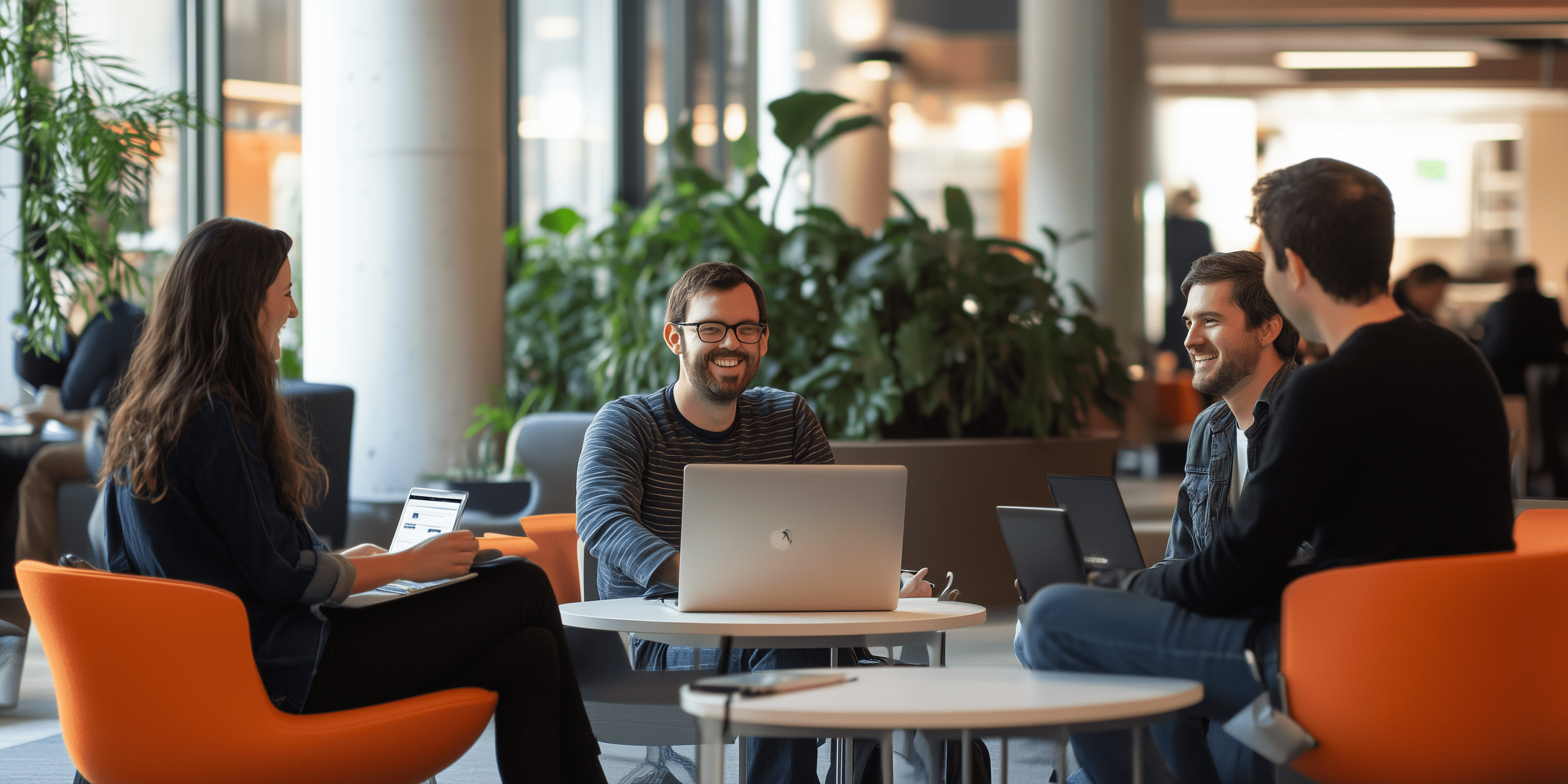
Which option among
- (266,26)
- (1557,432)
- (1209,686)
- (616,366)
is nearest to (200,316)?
(1209,686)

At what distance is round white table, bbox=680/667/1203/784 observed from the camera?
1.66m

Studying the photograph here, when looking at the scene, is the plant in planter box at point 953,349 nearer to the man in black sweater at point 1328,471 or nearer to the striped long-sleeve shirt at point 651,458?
the striped long-sleeve shirt at point 651,458

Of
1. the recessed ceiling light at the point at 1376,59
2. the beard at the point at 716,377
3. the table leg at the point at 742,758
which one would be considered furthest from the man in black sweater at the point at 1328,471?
the recessed ceiling light at the point at 1376,59

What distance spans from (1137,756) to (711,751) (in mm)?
526

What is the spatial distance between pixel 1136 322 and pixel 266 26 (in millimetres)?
6105

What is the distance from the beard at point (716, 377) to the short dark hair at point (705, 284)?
74mm

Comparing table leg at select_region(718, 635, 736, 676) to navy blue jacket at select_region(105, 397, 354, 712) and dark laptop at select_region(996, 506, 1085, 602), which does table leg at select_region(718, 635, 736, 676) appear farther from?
navy blue jacket at select_region(105, 397, 354, 712)

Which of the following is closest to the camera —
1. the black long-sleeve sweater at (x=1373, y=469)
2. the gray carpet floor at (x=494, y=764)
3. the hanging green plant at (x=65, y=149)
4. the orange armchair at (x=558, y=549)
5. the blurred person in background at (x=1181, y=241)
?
the black long-sleeve sweater at (x=1373, y=469)

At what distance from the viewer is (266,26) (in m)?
7.84

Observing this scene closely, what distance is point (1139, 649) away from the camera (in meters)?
2.00

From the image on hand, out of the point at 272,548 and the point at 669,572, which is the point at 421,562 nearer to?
the point at 272,548

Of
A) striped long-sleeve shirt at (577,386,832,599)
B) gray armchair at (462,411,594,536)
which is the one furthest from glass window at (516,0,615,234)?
striped long-sleeve shirt at (577,386,832,599)

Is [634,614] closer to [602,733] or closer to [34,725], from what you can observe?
[602,733]

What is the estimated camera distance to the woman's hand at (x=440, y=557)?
2.27 metres
